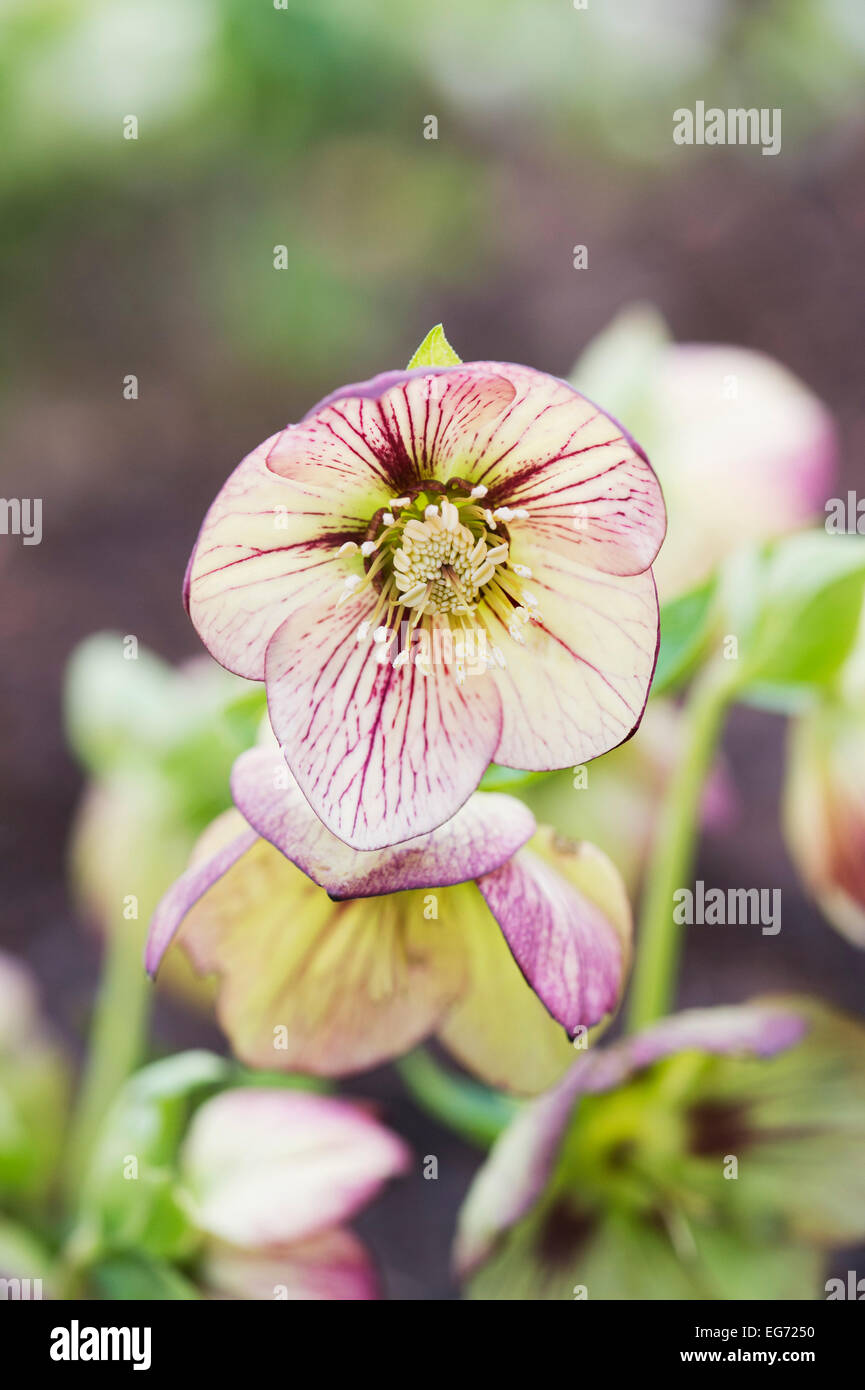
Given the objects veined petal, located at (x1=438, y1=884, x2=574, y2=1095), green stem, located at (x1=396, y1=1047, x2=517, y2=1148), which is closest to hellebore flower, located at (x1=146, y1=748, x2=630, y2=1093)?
veined petal, located at (x1=438, y1=884, x2=574, y2=1095)

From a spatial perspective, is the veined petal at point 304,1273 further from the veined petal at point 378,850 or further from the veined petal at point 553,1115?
the veined petal at point 378,850

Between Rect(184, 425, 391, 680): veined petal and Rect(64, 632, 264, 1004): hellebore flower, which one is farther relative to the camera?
Rect(64, 632, 264, 1004): hellebore flower

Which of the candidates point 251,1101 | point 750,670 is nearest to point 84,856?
point 251,1101

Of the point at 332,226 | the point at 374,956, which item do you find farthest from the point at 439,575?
the point at 332,226

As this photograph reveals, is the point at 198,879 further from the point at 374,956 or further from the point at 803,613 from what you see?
the point at 803,613

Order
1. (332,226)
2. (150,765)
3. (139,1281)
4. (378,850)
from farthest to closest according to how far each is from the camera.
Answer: (332,226), (150,765), (139,1281), (378,850)

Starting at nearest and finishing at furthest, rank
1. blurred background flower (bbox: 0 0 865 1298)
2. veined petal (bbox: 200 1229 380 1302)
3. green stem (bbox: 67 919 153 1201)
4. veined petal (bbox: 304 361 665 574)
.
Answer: veined petal (bbox: 304 361 665 574)
veined petal (bbox: 200 1229 380 1302)
green stem (bbox: 67 919 153 1201)
blurred background flower (bbox: 0 0 865 1298)

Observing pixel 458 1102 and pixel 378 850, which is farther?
pixel 458 1102

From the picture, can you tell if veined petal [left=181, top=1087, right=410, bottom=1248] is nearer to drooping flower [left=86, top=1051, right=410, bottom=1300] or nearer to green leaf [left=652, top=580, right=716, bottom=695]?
drooping flower [left=86, top=1051, right=410, bottom=1300]
